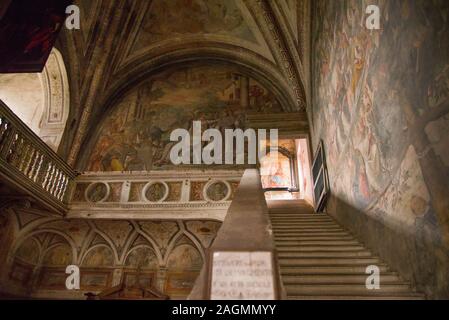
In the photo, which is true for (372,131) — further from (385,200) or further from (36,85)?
(36,85)

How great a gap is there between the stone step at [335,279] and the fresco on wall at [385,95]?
2.46 feet

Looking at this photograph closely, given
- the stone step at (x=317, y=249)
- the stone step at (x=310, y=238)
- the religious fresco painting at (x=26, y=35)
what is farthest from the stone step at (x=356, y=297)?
the religious fresco painting at (x=26, y=35)

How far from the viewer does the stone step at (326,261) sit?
3742 mm

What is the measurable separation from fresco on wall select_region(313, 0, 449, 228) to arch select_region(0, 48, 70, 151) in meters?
8.86

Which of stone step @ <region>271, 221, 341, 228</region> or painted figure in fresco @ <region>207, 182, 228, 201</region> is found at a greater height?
painted figure in fresco @ <region>207, 182, 228, 201</region>

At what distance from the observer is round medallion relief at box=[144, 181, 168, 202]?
842 centimetres

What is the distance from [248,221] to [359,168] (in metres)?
3.16

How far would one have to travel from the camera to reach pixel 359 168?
4801 millimetres

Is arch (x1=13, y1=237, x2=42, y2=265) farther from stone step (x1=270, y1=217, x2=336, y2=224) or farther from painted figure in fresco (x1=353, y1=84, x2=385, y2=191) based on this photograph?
painted figure in fresco (x1=353, y1=84, x2=385, y2=191)

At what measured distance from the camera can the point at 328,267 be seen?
145 inches

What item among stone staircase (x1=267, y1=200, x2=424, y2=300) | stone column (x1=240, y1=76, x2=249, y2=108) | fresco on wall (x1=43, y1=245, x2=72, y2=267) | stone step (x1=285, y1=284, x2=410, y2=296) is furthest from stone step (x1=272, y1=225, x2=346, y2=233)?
fresco on wall (x1=43, y1=245, x2=72, y2=267)

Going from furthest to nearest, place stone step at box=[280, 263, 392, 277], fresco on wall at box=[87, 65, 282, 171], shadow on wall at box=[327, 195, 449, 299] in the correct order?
fresco on wall at box=[87, 65, 282, 171]
stone step at box=[280, 263, 392, 277]
shadow on wall at box=[327, 195, 449, 299]

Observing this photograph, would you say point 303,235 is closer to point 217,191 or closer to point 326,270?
point 326,270

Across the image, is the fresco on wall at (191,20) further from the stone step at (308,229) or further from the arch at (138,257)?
the stone step at (308,229)
